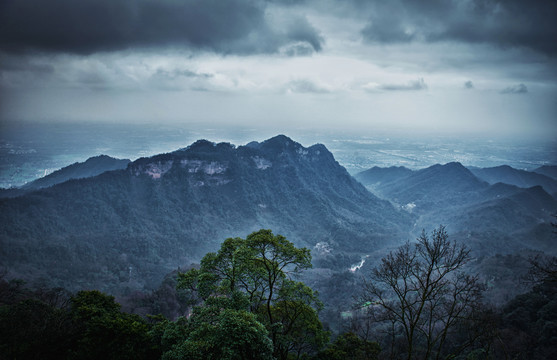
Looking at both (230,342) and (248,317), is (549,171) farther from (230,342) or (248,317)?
(230,342)

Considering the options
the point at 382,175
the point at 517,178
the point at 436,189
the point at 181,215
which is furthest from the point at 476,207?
the point at 181,215

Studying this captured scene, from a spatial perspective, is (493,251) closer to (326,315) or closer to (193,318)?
(326,315)

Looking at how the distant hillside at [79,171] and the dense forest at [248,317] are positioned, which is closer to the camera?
the dense forest at [248,317]

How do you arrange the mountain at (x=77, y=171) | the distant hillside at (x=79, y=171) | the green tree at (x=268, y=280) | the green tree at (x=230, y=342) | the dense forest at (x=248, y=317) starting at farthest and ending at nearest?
the distant hillside at (x=79, y=171), the mountain at (x=77, y=171), the green tree at (x=268, y=280), the dense forest at (x=248, y=317), the green tree at (x=230, y=342)

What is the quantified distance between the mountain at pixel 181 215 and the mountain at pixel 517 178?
3662 inches

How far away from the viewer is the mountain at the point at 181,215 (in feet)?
220

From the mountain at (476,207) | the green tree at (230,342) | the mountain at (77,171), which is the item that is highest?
the mountain at (77,171)

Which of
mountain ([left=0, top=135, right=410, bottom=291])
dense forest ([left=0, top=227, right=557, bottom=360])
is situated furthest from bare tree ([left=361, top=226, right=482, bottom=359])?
mountain ([left=0, top=135, right=410, bottom=291])

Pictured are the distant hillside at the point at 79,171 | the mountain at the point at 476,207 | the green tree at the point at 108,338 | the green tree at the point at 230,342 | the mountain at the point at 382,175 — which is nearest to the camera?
the green tree at the point at 230,342

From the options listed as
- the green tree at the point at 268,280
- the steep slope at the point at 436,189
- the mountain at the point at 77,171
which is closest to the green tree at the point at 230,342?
the green tree at the point at 268,280

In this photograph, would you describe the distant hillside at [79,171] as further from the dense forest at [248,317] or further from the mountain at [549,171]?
the mountain at [549,171]

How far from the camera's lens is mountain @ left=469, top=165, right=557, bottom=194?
147 m

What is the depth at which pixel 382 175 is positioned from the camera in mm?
189500

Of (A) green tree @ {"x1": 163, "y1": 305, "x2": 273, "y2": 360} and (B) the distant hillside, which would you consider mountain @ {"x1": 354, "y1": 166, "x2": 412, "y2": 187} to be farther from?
(A) green tree @ {"x1": 163, "y1": 305, "x2": 273, "y2": 360}
